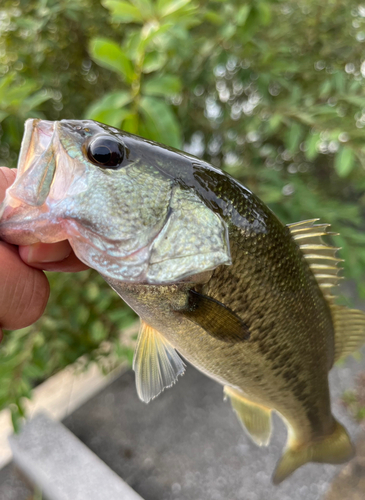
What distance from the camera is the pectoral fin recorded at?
55 cm

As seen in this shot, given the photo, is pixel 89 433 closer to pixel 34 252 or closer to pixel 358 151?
pixel 34 252

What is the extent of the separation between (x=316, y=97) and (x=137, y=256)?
1269mm

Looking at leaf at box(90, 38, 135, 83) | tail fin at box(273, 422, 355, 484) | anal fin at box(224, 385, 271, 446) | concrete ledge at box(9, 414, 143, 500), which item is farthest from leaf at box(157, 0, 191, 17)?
concrete ledge at box(9, 414, 143, 500)

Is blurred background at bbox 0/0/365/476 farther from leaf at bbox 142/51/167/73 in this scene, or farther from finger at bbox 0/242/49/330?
finger at bbox 0/242/49/330

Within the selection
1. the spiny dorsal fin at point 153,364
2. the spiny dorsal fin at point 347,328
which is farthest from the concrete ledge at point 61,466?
the spiny dorsal fin at point 347,328

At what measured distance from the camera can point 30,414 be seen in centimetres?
148

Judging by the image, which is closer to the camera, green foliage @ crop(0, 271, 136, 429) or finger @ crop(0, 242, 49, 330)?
finger @ crop(0, 242, 49, 330)

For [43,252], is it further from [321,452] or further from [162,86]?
[321,452]

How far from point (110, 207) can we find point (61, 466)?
1.26m

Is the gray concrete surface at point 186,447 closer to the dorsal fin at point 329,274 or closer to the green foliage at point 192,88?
the green foliage at point 192,88

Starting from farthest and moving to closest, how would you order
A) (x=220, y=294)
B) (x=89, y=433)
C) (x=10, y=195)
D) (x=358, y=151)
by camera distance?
(x=89, y=433)
(x=358, y=151)
(x=220, y=294)
(x=10, y=195)

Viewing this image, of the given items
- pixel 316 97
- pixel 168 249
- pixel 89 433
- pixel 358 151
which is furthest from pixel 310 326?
pixel 89 433

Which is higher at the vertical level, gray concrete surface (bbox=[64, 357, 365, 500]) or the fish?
the fish

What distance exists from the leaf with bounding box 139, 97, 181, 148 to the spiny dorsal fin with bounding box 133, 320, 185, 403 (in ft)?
1.52
